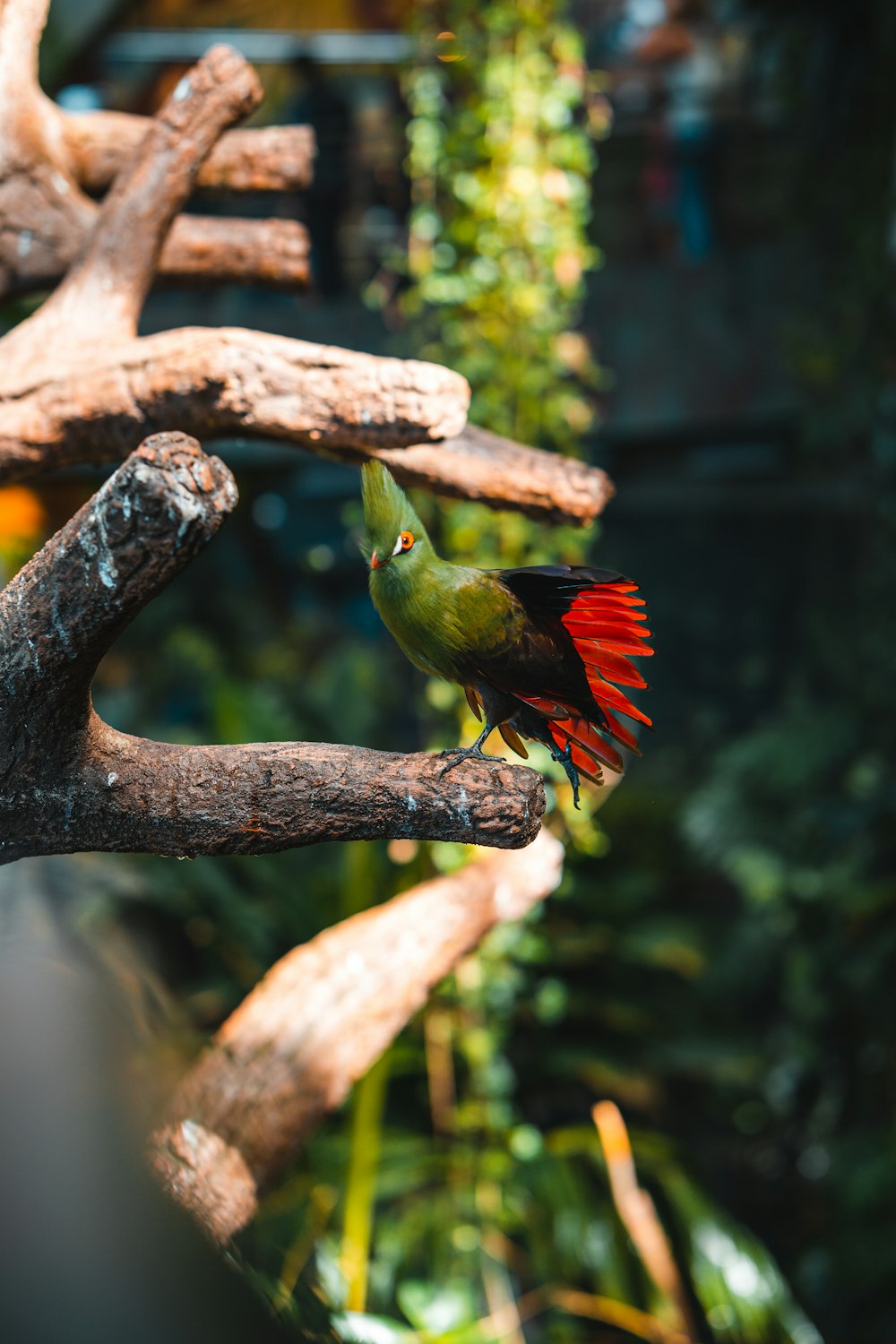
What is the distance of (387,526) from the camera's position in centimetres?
94

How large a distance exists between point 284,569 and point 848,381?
9.74 feet

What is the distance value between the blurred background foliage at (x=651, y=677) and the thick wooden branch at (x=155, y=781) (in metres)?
0.21

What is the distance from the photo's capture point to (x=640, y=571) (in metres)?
4.97

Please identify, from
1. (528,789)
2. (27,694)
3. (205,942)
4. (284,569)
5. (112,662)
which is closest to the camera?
(27,694)

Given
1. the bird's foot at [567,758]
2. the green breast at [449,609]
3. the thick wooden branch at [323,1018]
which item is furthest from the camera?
the thick wooden branch at [323,1018]

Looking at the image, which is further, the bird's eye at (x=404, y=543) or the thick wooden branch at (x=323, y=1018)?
the thick wooden branch at (x=323, y=1018)

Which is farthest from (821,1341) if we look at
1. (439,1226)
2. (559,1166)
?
(439,1226)

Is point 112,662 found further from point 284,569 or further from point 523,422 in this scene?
point 523,422

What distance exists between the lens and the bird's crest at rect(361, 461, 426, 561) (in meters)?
0.94

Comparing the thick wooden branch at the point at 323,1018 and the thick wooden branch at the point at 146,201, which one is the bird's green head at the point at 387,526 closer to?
the thick wooden branch at the point at 146,201

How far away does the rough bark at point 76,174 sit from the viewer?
1425 millimetres

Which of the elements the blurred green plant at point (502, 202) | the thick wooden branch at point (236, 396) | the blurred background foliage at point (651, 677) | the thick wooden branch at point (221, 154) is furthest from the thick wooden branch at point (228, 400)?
the blurred green plant at point (502, 202)

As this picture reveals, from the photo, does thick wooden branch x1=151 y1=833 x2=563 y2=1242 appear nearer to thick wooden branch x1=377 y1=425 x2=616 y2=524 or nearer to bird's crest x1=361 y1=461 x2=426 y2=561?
thick wooden branch x1=377 y1=425 x2=616 y2=524

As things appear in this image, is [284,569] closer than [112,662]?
No
